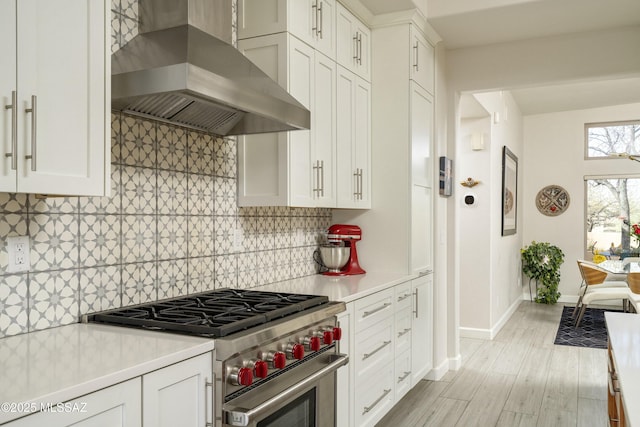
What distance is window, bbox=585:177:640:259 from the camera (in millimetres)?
7578

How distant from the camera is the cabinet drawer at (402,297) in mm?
3316

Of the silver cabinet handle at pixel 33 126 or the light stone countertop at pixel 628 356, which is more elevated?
the silver cabinet handle at pixel 33 126

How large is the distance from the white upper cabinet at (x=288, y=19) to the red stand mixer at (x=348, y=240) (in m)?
1.19

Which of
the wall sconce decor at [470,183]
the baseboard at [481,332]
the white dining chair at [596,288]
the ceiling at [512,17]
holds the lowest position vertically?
the baseboard at [481,332]

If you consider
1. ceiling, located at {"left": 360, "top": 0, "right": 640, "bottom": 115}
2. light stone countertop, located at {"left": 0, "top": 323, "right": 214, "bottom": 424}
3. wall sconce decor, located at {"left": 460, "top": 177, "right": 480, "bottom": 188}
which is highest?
ceiling, located at {"left": 360, "top": 0, "right": 640, "bottom": 115}

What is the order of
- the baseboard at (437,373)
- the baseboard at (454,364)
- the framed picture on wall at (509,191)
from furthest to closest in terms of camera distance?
the framed picture on wall at (509,191)
the baseboard at (454,364)
the baseboard at (437,373)

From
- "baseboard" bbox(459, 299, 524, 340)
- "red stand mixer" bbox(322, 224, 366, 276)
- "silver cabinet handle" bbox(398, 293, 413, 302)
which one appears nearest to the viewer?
"silver cabinet handle" bbox(398, 293, 413, 302)

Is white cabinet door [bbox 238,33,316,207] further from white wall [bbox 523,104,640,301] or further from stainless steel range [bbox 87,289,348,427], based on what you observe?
white wall [bbox 523,104,640,301]

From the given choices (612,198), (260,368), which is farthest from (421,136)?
(612,198)

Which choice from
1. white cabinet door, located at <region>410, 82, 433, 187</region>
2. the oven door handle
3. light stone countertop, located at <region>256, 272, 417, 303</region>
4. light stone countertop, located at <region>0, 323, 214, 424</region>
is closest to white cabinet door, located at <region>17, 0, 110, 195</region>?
light stone countertop, located at <region>0, 323, 214, 424</region>

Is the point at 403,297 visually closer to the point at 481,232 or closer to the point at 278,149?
the point at 278,149

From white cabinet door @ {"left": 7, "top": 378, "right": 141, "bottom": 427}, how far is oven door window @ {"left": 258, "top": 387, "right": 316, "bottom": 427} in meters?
0.60

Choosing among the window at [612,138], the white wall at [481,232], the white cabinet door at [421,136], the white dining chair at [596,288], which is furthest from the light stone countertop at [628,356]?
the window at [612,138]

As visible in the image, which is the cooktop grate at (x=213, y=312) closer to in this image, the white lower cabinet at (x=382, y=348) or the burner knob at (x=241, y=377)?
the burner knob at (x=241, y=377)
